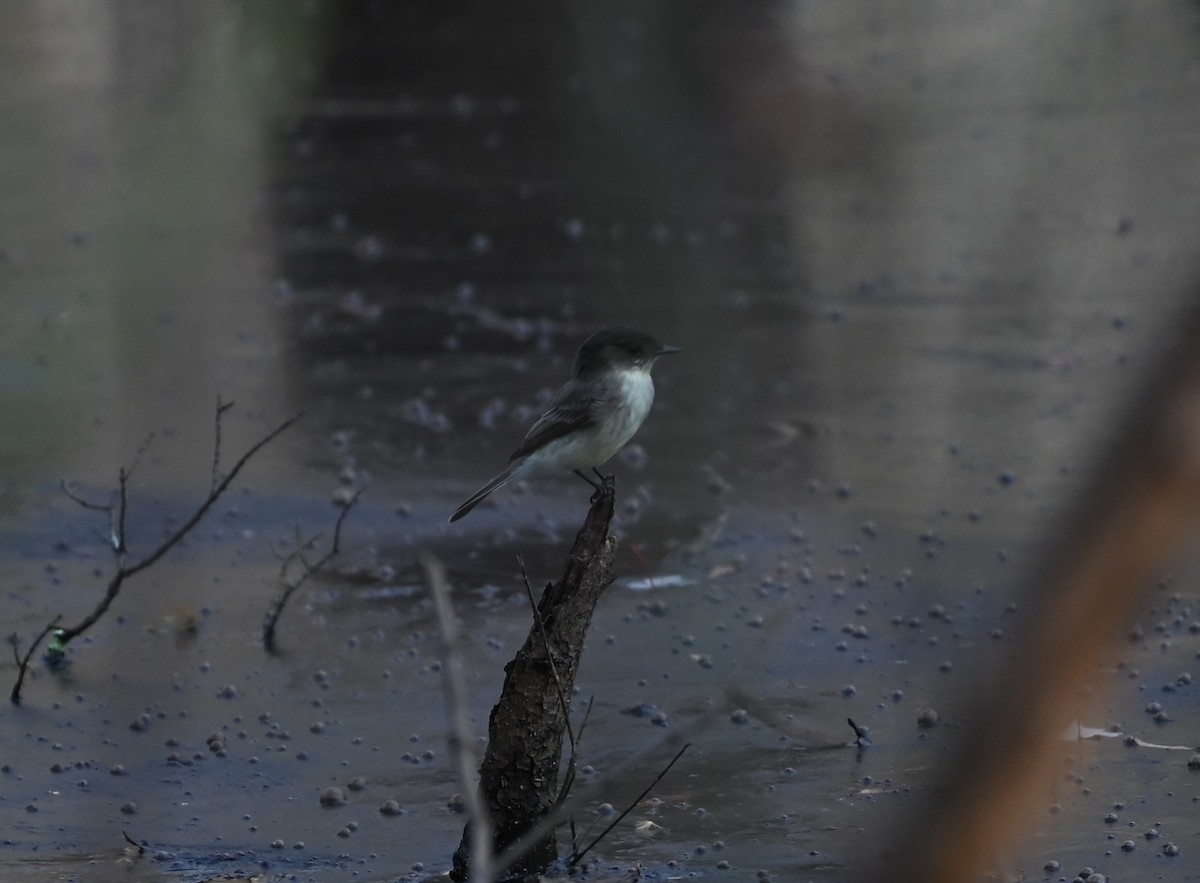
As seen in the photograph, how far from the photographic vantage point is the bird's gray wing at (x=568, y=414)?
5.08 m

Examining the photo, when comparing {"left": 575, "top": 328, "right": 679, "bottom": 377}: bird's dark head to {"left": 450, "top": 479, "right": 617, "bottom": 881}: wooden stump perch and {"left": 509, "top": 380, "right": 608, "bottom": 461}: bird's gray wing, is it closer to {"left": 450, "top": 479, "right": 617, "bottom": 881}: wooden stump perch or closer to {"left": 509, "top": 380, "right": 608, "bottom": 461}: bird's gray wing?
{"left": 509, "top": 380, "right": 608, "bottom": 461}: bird's gray wing

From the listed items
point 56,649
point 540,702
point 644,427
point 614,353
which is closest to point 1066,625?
point 540,702

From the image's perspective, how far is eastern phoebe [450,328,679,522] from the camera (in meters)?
5.07

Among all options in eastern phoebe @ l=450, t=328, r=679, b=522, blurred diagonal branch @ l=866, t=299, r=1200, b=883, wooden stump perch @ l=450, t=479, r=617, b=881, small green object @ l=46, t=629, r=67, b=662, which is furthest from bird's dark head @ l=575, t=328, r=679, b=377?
blurred diagonal branch @ l=866, t=299, r=1200, b=883

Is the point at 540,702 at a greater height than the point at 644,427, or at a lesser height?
lesser

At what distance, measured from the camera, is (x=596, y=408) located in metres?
5.06

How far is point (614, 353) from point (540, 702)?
3.65 ft

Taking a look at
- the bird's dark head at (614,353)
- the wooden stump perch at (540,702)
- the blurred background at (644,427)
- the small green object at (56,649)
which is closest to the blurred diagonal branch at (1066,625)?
the blurred background at (644,427)

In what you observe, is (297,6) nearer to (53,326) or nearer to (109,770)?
(53,326)

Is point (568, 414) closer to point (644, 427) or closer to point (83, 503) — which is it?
point (83, 503)

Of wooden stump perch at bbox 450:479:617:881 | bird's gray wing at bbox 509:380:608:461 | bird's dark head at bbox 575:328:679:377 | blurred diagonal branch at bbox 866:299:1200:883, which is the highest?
bird's dark head at bbox 575:328:679:377

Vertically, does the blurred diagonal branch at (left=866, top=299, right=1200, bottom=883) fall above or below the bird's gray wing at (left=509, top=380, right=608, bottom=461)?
below

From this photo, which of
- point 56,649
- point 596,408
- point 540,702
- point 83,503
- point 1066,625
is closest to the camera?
point 1066,625

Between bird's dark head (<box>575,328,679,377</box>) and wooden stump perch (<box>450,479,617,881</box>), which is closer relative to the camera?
wooden stump perch (<box>450,479,617,881</box>)
